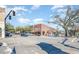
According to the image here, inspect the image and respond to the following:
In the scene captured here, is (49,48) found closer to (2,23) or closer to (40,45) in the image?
(40,45)

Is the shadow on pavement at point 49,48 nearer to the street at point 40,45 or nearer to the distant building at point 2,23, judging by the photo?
the street at point 40,45

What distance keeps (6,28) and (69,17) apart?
669 millimetres

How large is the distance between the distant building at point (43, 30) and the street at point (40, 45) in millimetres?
43

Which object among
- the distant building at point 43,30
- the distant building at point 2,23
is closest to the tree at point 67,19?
the distant building at point 43,30

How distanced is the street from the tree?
135 mm

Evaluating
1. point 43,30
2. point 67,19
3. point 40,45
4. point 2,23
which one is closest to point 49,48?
point 40,45

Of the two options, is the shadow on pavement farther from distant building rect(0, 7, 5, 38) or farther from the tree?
distant building rect(0, 7, 5, 38)

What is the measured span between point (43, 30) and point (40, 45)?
162mm

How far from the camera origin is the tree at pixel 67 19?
2.63m

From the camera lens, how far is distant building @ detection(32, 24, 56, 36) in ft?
8.63

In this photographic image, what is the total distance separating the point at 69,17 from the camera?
2.64m
